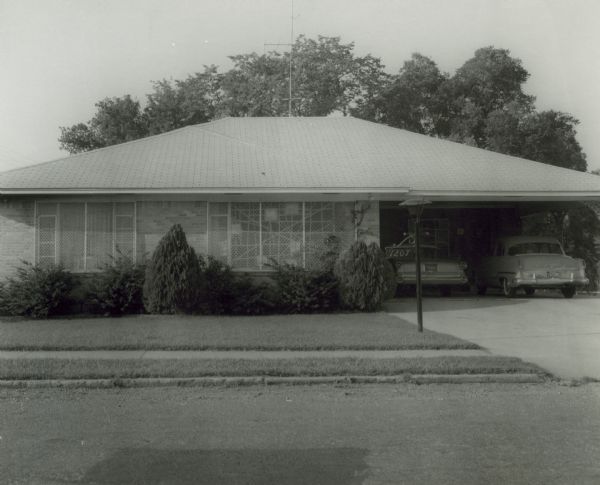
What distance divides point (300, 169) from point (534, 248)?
7.11 m

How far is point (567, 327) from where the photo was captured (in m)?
13.8

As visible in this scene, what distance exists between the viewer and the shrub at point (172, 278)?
600 inches

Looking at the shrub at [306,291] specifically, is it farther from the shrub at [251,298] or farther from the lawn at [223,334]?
the lawn at [223,334]

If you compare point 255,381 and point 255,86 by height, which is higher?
point 255,86

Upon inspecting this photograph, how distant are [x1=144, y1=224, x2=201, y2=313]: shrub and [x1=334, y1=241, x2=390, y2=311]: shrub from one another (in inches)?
132

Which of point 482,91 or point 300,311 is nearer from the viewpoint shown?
point 300,311

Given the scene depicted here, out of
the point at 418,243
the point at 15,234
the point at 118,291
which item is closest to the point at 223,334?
the point at 418,243

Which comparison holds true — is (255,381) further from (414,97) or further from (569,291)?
(414,97)

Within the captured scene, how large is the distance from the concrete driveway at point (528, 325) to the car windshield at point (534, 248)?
4.39ft

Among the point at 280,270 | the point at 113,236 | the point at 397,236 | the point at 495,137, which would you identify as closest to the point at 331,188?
the point at 280,270

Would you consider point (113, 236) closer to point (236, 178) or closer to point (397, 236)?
point (236, 178)

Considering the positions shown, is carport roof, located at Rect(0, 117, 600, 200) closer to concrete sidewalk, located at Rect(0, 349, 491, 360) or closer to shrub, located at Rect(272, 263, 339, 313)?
shrub, located at Rect(272, 263, 339, 313)

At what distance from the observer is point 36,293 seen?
15.4 metres

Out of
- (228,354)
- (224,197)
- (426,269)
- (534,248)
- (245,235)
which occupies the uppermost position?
(224,197)
